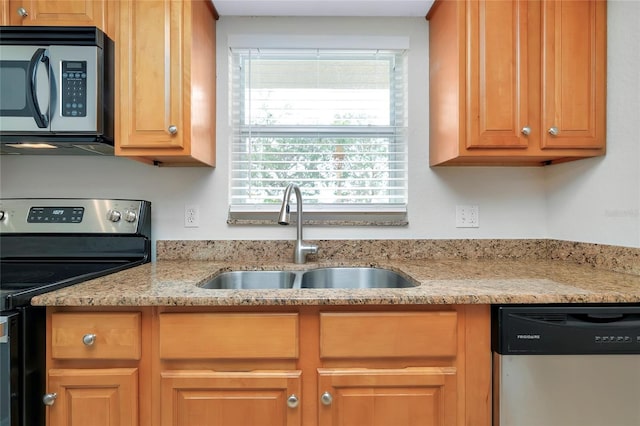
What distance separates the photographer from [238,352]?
1.08m

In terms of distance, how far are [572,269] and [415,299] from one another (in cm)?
93

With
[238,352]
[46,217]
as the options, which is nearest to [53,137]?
[46,217]

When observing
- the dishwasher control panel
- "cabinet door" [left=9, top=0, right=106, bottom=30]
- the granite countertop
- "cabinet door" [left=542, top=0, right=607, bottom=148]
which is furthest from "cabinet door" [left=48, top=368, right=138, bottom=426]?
"cabinet door" [left=542, top=0, right=607, bottom=148]

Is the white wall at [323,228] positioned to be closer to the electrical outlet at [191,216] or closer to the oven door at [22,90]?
the electrical outlet at [191,216]

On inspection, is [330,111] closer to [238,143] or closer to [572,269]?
[238,143]

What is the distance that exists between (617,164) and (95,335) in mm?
2073

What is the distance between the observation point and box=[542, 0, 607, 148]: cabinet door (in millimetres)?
1458

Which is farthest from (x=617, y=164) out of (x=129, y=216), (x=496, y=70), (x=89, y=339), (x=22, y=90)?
(x=22, y=90)

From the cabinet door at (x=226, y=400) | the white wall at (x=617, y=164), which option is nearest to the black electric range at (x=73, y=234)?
the cabinet door at (x=226, y=400)

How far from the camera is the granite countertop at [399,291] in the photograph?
41.0 inches

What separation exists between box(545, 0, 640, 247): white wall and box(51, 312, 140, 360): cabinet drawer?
1885 mm

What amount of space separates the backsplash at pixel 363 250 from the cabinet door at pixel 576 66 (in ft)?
2.00

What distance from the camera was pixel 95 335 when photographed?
106 centimetres

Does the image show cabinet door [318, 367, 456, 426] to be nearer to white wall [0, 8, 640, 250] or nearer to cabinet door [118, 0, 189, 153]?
white wall [0, 8, 640, 250]
